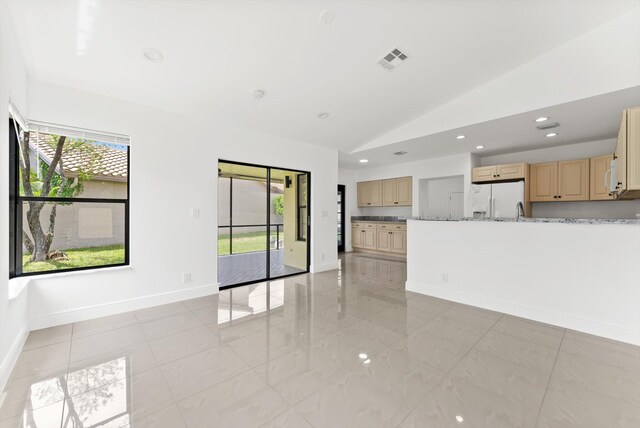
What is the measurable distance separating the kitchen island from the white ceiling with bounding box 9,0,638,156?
207 centimetres

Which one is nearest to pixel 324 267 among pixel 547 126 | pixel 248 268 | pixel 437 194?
pixel 248 268

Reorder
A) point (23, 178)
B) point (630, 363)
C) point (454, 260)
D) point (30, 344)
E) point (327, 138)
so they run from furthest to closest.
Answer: point (327, 138) < point (454, 260) < point (23, 178) < point (30, 344) < point (630, 363)

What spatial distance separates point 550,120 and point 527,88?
78cm

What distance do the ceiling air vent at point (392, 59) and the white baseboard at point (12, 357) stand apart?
437 centimetres

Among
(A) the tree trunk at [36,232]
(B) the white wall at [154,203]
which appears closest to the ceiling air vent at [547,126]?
(B) the white wall at [154,203]

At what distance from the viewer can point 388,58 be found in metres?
3.17

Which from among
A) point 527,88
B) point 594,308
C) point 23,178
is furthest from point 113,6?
point 594,308

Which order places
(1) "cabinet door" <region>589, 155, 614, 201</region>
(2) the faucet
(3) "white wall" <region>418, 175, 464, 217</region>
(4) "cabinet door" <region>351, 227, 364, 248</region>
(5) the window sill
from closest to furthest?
(5) the window sill, (1) "cabinet door" <region>589, 155, 614, 201</region>, (2) the faucet, (3) "white wall" <region>418, 175, 464, 217</region>, (4) "cabinet door" <region>351, 227, 364, 248</region>

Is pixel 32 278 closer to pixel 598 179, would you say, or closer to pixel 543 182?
pixel 543 182

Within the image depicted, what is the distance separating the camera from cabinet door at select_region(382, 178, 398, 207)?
7.70 metres

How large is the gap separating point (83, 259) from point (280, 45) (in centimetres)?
332

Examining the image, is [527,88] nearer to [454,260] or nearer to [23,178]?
[454,260]

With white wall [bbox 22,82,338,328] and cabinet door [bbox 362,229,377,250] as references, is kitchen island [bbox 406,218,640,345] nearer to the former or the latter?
white wall [bbox 22,82,338,328]

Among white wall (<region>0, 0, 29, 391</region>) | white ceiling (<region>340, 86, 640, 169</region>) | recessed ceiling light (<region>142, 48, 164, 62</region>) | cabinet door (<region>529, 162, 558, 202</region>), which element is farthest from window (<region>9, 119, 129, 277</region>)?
cabinet door (<region>529, 162, 558, 202</region>)
